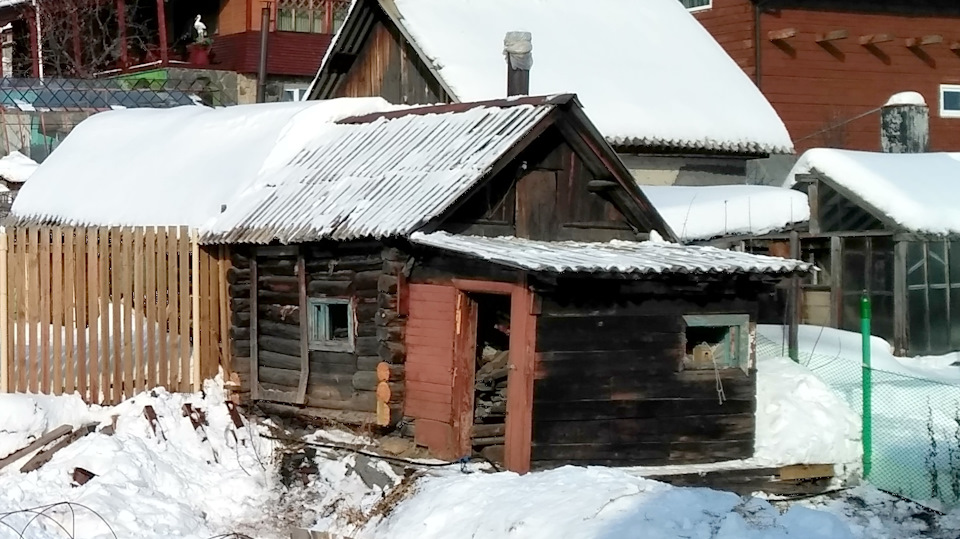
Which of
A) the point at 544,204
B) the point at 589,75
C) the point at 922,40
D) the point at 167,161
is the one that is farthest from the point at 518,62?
the point at 922,40

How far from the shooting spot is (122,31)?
34.1 meters

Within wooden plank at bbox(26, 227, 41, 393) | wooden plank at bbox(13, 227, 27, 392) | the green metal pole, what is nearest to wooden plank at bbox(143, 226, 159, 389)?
wooden plank at bbox(26, 227, 41, 393)

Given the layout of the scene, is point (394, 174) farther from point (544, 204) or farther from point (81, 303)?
point (81, 303)

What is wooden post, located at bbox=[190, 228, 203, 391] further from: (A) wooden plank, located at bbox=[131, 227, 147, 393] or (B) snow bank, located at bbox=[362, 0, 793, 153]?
(B) snow bank, located at bbox=[362, 0, 793, 153]

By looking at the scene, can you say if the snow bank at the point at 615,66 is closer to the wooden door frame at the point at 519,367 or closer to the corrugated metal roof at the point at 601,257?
the corrugated metal roof at the point at 601,257

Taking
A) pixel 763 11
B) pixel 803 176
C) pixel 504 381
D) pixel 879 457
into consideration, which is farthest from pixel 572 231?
pixel 763 11

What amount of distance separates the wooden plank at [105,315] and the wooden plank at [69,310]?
0.26 m

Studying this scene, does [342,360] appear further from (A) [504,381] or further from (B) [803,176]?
(B) [803,176]

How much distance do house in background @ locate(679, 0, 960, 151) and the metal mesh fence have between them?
41.1 ft

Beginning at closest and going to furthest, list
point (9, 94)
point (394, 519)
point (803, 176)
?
point (394, 519) < point (803, 176) < point (9, 94)

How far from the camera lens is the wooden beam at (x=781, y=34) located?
26703mm

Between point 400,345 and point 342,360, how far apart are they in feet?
3.78

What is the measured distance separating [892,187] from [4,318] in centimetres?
1228

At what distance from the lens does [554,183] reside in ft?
42.9
